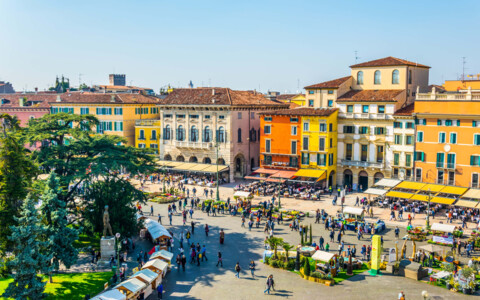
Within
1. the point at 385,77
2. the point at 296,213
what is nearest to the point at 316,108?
the point at 385,77

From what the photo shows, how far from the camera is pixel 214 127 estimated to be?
68188 millimetres

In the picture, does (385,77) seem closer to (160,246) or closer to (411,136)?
(411,136)

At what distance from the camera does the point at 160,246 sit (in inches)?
1529

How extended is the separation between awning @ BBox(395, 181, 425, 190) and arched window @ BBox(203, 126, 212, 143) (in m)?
26.9

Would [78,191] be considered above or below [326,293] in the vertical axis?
above

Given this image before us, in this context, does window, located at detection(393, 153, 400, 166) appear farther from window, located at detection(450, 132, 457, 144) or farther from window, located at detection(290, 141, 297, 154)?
window, located at detection(290, 141, 297, 154)

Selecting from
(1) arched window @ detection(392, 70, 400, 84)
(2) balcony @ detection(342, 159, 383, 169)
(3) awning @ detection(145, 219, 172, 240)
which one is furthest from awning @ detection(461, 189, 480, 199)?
(3) awning @ detection(145, 219, 172, 240)

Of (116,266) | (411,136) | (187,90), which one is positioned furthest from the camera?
(187,90)

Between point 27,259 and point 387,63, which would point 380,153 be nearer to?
point 387,63

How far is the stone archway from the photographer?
6979 centimetres

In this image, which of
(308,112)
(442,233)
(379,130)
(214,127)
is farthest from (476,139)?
(214,127)

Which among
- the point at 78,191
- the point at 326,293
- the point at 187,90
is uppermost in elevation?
the point at 187,90

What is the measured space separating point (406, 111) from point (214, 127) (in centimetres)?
2530

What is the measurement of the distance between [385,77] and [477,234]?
995 inches
